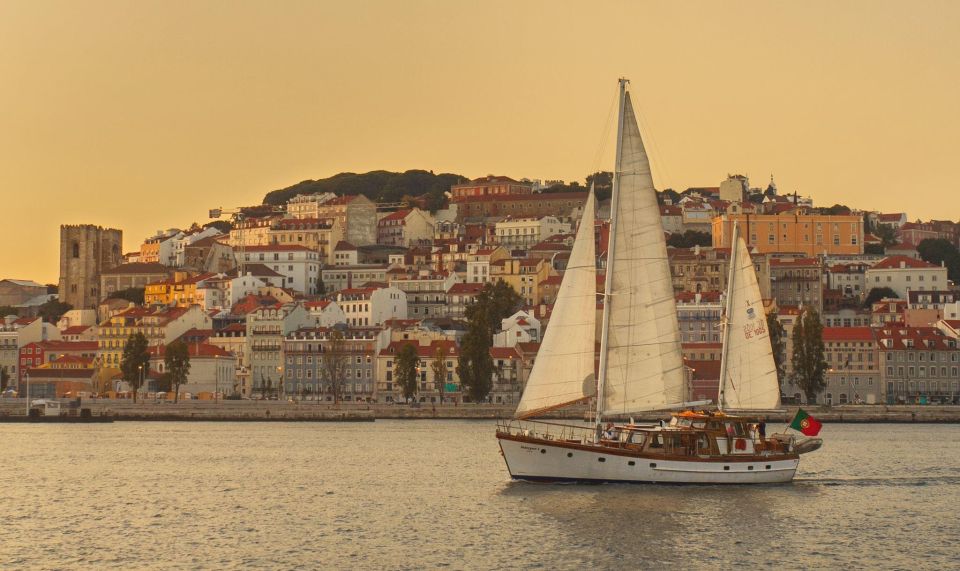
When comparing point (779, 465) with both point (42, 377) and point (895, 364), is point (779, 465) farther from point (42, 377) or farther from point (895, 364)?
point (42, 377)

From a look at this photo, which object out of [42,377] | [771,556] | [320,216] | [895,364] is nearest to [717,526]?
[771,556]

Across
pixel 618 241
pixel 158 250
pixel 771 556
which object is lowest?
pixel 771 556

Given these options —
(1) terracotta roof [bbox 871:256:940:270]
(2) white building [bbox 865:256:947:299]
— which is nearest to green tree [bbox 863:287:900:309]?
(2) white building [bbox 865:256:947:299]

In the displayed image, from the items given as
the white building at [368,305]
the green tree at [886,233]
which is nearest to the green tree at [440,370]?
the white building at [368,305]

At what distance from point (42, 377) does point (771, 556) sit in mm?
77694

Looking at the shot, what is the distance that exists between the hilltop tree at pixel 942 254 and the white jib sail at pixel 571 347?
314ft

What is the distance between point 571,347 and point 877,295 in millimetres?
79639

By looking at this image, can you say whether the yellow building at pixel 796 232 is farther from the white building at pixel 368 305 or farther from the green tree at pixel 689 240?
the white building at pixel 368 305

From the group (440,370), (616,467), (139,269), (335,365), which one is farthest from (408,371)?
(139,269)

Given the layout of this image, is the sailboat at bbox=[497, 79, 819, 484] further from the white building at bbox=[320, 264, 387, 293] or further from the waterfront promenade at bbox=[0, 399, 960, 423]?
the white building at bbox=[320, 264, 387, 293]

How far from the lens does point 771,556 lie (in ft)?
91.8

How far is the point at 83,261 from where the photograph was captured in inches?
5443

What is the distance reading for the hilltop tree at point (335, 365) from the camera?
8687 cm

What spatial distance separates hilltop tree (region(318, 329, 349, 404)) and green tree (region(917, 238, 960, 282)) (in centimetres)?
5526
